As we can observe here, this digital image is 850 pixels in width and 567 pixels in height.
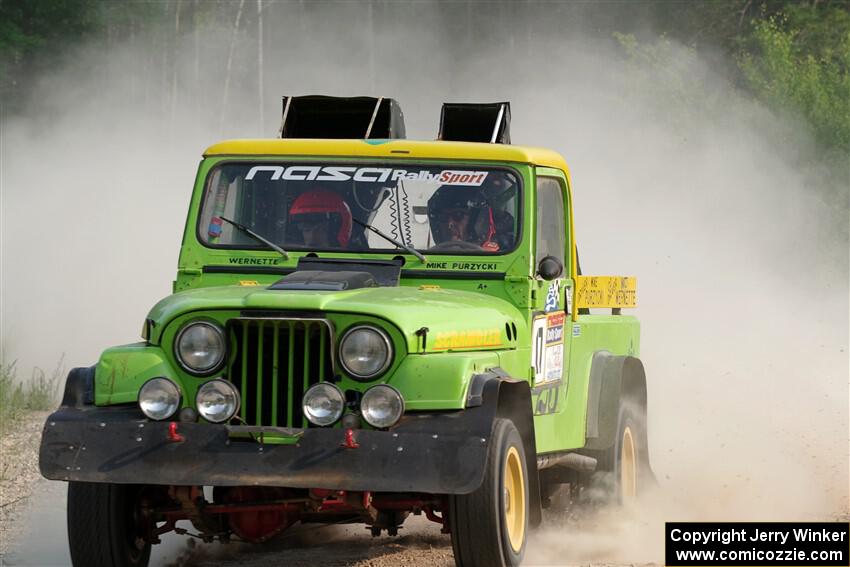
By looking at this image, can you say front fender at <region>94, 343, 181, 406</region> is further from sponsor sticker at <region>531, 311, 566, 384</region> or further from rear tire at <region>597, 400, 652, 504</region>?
rear tire at <region>597, 400, 652, 504</region>

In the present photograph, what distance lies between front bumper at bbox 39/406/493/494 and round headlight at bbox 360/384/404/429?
67mm

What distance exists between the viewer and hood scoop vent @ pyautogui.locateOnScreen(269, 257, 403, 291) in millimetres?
7438

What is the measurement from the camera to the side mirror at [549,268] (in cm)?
832

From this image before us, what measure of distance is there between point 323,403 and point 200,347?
63 cm

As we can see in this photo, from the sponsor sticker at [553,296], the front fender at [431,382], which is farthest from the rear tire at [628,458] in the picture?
the front fender at [431,382]

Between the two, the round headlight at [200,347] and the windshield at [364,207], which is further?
the windshield at [364,207]

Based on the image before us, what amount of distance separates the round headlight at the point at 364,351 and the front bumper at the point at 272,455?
28 cm

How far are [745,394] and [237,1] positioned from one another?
34.5 meters

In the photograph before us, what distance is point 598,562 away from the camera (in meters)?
8.88

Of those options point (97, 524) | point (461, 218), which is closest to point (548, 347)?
point (461, 218)

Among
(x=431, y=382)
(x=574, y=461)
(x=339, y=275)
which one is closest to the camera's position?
(x=431, y=382)

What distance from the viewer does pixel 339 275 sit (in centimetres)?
771

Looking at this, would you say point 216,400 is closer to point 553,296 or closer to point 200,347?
point 200,347

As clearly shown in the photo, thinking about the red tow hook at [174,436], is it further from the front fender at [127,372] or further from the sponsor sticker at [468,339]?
the sponsor sticker at [468,339]
